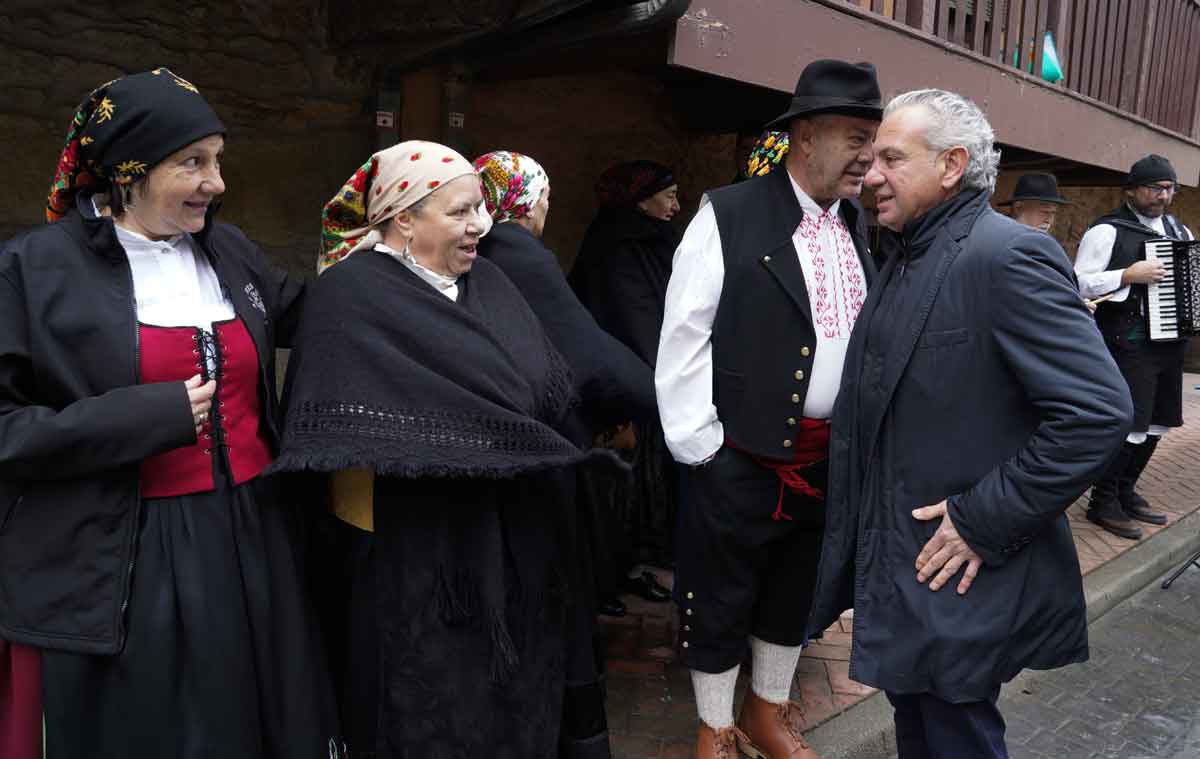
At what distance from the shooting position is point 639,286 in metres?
3.71

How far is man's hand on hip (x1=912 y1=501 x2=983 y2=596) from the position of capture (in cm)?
186

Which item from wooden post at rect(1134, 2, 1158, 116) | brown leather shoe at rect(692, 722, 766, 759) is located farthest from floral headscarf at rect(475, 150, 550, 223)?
wooden post at rect(1134, 2, 1158, 116)

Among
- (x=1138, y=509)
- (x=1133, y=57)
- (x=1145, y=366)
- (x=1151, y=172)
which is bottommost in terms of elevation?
(x=1138, y=509)

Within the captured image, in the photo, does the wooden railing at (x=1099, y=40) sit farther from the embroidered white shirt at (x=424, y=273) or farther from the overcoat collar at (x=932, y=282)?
the embroidered white shirt at (x=424, y=273)

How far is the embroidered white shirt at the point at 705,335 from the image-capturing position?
7.92 feet

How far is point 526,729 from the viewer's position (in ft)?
6.84

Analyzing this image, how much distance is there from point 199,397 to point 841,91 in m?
1.76

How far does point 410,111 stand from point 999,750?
335 centimetres

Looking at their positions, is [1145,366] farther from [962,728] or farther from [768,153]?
[962,728]

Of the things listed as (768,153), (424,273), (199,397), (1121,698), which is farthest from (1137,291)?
(199,397)

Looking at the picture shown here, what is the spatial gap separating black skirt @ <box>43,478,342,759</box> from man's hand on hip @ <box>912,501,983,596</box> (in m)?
1.42

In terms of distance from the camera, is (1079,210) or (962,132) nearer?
(962,132)

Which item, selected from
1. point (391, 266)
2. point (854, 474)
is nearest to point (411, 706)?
point (391, 266)

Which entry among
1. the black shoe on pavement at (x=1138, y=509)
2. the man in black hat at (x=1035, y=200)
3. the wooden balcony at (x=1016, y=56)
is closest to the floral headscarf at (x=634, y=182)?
the wooden balcony at (x=1016, y=56)
